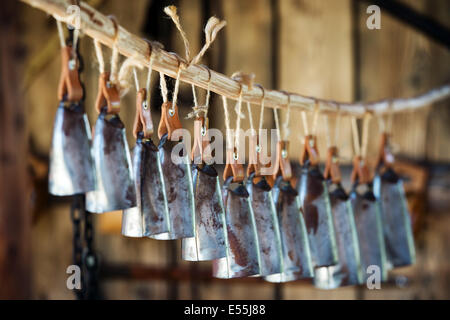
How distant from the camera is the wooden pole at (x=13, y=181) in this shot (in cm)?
205

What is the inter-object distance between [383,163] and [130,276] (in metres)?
1.36

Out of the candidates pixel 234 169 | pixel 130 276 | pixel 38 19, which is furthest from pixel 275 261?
pixel 38 19

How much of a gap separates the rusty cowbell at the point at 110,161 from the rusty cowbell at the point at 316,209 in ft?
1.62

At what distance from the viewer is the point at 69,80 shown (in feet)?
2.31

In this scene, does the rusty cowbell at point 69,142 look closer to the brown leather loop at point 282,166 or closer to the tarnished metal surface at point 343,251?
the brown leather loop at point 282,166

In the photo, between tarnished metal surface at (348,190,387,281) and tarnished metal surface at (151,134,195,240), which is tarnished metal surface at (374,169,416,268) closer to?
tarnished metal surface at (348,190,387,281)

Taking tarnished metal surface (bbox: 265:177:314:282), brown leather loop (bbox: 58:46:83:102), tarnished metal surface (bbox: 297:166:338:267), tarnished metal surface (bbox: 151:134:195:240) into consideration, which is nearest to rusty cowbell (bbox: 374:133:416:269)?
tarnished metal surface (bbox: 297:166:338:267)

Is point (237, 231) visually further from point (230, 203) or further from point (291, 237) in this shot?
point (291, 237)

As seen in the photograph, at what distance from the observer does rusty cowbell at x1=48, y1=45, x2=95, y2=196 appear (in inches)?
27.6

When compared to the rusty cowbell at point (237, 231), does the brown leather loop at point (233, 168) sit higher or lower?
higher

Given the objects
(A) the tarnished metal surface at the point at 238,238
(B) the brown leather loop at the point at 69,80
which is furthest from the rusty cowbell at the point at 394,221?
(B) the brown leather loop at the point at 69,80

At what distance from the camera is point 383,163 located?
1458 mm

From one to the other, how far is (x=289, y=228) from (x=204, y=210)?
0.79ft
